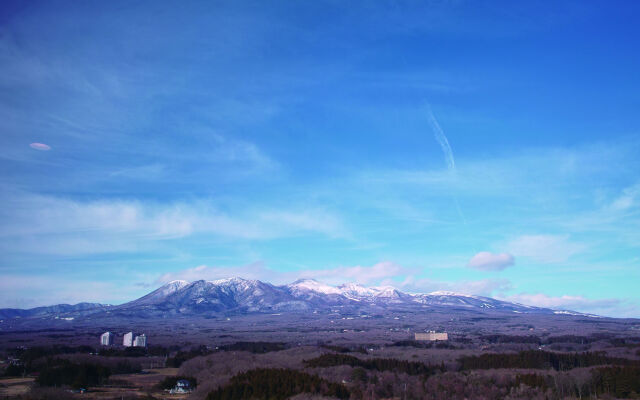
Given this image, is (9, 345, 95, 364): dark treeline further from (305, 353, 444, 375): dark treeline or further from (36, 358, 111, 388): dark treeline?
(305, 353, 444, 375): dark treeline

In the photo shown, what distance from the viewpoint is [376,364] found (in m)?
113

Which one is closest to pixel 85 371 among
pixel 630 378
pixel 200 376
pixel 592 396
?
pixel 200 376

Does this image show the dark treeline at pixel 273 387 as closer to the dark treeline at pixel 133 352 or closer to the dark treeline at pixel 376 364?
the dark treeline at pixel 376 364

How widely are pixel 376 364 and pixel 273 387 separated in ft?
157

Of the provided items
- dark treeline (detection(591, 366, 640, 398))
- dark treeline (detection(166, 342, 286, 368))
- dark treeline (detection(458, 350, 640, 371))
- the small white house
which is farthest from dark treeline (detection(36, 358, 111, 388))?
dark treeline (detection(591, 366, 640, 398))

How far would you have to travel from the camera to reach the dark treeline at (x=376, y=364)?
10631 cm

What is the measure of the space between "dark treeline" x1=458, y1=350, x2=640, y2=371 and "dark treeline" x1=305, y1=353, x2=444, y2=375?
11.2 meters

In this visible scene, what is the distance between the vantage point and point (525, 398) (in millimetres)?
76750

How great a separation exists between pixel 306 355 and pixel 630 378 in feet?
233

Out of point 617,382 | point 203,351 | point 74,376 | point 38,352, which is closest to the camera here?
point 617,382

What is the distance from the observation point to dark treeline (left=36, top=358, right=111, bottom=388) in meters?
95.2

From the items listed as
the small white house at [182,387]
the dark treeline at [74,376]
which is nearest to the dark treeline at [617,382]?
the small white house at [182,387]

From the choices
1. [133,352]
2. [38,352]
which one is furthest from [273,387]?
[38,352]

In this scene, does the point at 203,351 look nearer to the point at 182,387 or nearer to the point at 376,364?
the point at 182,387
